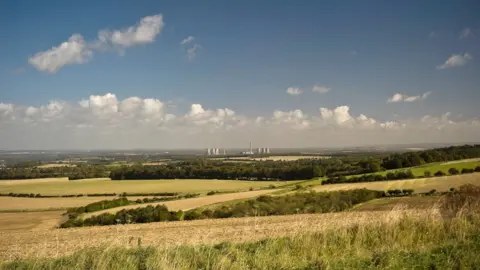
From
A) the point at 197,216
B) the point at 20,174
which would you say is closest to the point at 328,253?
the point at 197,216

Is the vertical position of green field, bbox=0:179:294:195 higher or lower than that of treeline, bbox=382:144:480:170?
lower

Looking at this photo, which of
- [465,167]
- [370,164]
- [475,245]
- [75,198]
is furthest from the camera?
[370,164]

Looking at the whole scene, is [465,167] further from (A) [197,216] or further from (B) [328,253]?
(B) [328,253]

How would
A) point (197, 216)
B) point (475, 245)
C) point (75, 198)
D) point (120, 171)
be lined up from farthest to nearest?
1. point (120, 171)
2. point (75, 198)
3. point (197, 216)
4. point (475, 245)

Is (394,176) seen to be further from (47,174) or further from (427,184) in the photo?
(47,174)

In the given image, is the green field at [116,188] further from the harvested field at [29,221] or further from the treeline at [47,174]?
the harvested field at [29,221]

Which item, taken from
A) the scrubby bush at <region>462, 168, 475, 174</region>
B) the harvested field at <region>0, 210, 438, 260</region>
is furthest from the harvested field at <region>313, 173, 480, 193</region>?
the harvested field at <region>0, 210, 438, 260</region>

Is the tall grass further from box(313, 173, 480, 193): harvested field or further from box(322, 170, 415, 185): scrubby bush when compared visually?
box(322, 170, 415, 185): scrubby bush

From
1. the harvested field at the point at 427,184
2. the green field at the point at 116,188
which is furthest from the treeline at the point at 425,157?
the green field at the point at 116,188
